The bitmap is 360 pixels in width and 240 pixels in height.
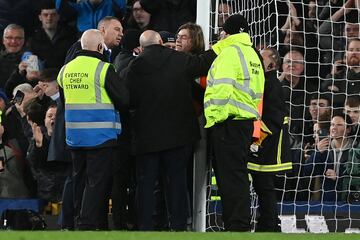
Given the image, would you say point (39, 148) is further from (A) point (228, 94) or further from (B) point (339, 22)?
(B) point (339, 22)

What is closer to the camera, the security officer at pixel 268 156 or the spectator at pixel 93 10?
the security officer at pixel 268 156

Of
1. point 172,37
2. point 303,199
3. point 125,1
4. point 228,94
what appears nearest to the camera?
point 228,94

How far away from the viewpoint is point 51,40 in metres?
14.4

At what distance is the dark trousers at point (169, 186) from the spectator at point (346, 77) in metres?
3.73

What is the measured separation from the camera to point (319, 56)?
571 inches

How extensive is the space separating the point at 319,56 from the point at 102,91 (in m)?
4.59

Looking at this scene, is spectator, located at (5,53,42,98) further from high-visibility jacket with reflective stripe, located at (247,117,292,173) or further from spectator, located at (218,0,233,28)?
high-visibility jacket with reflective stripe, located at (247,117,292,173)

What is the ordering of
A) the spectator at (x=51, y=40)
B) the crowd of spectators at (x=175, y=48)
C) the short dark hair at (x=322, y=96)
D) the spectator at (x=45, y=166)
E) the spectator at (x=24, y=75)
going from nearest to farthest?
1. the spectator at (x=45, y=166)
2. the crowd of spectators at (x=175, y=48)
3. the short dark hair at (x=322, y=96)
4. the spectator at (x=24, y=75)
5. the spectator at (x=51, y=40)

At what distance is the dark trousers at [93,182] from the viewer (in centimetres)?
1052

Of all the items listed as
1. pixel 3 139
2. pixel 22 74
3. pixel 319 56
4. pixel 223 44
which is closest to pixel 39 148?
pixel 3 139

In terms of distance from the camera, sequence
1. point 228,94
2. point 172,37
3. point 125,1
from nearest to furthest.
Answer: point 228,94
point 172,37
point 125,1

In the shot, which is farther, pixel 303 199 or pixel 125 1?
pixel 125 1

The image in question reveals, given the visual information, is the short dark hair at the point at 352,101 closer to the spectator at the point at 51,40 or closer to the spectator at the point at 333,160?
the spectator at the point at 333,160
